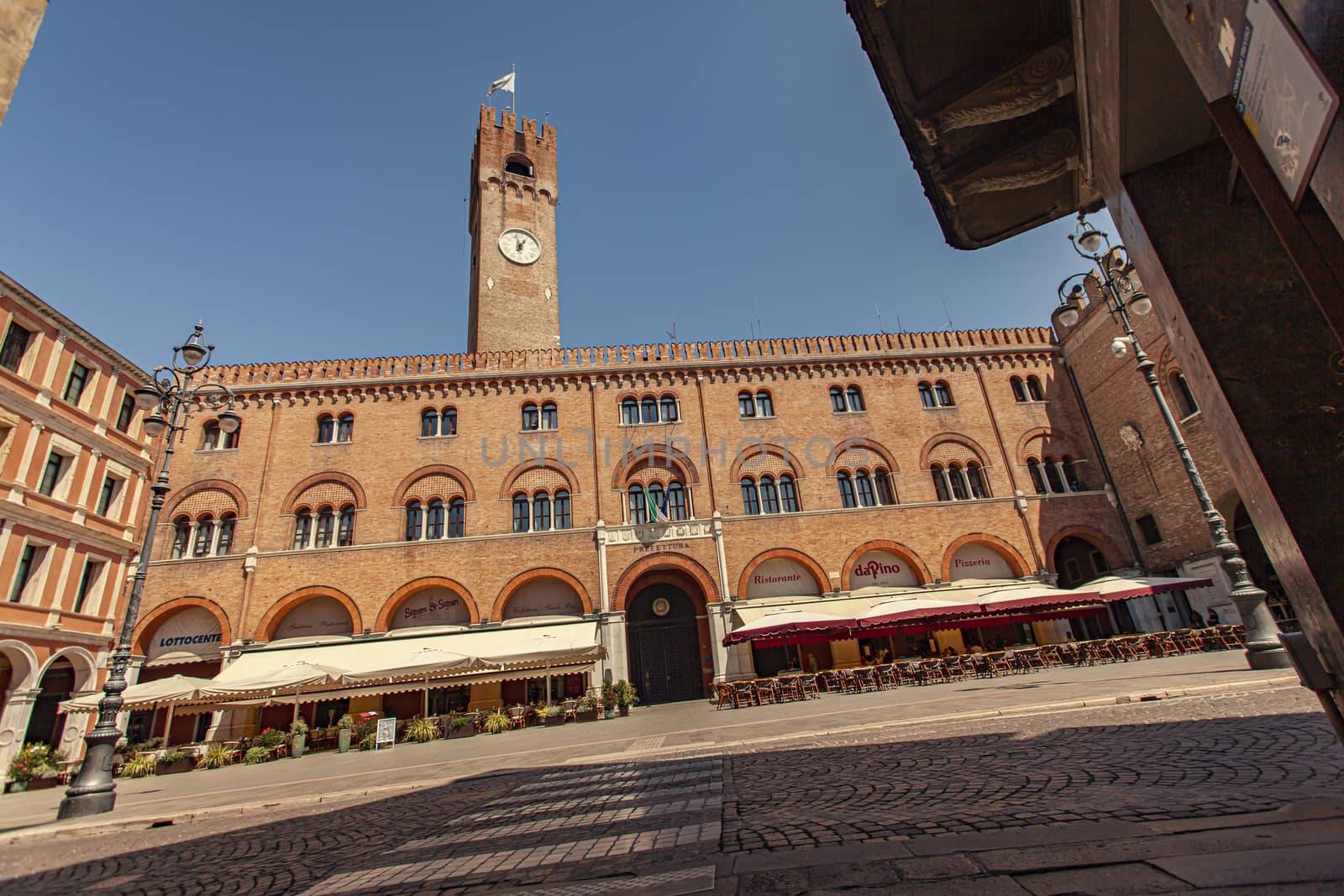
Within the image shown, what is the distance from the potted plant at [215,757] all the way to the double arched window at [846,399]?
19.1m

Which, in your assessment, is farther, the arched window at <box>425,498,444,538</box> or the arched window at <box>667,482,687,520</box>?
the arched window at <box>667,482,687,520</box>

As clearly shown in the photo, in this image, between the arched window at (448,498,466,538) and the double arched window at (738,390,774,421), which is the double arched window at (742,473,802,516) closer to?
the double arched window at (738,390,774,421)

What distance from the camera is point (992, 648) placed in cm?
1869

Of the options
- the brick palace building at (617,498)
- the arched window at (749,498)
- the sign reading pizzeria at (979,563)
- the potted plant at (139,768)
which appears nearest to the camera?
the potted plant at (139,768)

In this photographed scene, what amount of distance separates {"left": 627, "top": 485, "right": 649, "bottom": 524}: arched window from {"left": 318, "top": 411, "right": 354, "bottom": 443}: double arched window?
9163mm

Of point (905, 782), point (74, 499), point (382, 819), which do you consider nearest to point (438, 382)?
point (74, 499)

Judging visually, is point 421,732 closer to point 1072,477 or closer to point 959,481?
point 959,481

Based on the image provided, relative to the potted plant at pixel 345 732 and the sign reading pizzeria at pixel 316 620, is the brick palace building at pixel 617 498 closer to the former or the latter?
the sign reading pizzeria at pixel 316 620

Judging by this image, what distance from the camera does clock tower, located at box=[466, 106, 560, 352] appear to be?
84.9 feet

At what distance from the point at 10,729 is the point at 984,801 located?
780 inches

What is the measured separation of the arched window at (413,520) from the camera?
61.4ft

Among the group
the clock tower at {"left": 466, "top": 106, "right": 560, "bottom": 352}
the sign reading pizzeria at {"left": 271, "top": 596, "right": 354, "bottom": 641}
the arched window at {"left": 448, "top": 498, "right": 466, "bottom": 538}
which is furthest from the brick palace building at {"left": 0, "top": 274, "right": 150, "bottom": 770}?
the clock tower at {"left": 466, "top": 106, "right": 560, "bottom": 352}

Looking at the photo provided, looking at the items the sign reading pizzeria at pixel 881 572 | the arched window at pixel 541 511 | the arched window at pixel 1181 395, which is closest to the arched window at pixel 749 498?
the sign reading pizzeria at pixel 881 572

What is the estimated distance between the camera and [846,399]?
844 inches
